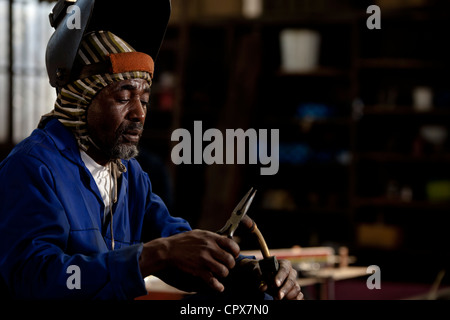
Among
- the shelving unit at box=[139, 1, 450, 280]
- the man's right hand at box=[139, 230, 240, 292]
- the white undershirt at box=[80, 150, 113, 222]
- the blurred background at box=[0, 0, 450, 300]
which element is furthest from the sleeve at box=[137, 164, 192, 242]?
the shelving unit at box=[139, 1, 450, 280]

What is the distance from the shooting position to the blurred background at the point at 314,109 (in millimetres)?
5684

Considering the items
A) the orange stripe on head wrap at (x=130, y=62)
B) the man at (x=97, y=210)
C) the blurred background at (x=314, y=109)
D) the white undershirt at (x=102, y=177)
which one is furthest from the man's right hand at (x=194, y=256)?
the blurred background at (x=314, y=109)

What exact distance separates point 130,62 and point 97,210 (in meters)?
0.37

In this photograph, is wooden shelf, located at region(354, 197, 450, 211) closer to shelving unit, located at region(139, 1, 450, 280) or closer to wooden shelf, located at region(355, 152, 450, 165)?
shelving unit, located at region(139, 1, 450, 280)

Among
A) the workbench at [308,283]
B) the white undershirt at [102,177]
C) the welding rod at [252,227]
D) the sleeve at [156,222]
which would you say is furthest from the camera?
the workbench at [308,283]

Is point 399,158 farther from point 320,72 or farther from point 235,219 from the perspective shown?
point 235,219

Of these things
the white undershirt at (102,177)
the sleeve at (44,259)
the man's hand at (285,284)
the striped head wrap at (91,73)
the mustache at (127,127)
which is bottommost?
the man's hand at (285,284)

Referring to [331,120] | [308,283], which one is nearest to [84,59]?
[308,283]

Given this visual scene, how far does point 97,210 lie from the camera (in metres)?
1.59

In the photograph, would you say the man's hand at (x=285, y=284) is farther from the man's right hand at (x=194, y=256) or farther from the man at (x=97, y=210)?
the man's right hand at (x=194, y=256)

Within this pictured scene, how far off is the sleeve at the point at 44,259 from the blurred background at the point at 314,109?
4.26 m

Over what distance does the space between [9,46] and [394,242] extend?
3.94m

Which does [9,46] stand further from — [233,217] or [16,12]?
[233,217]
